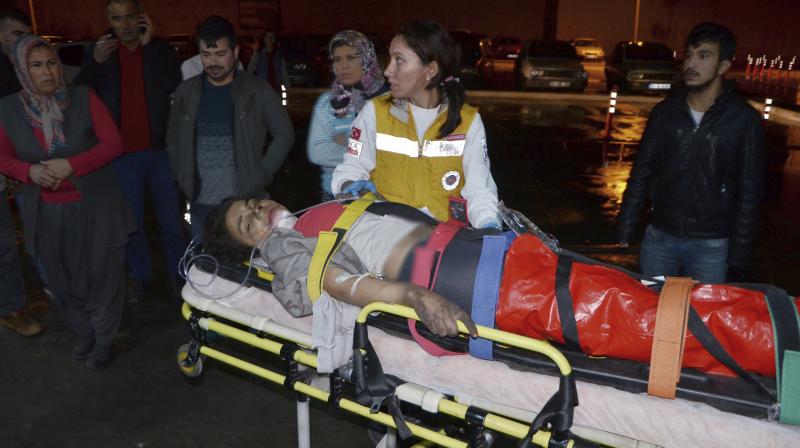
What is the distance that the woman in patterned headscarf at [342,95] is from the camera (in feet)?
12.6

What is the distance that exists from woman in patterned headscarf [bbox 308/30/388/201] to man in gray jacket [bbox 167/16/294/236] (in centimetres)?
40

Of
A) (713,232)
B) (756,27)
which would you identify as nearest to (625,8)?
(756,27)

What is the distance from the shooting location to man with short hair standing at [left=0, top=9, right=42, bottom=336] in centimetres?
431

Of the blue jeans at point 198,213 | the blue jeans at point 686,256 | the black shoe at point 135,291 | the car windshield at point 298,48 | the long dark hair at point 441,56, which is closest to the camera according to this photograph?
the long dark hair at point 441,56

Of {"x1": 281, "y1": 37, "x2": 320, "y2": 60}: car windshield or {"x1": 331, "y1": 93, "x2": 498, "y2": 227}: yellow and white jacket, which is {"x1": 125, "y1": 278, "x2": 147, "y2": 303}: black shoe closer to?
{"x1": 331, "y1": 93, "x2": 498, "y2": 227}: yellow and white jacket

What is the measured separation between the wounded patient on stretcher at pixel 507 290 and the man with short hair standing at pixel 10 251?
2378 millimetres

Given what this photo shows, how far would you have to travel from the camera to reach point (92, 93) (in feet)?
12.7

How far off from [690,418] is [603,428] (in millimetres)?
268

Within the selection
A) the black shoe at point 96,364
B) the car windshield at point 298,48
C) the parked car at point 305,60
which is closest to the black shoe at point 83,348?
the black shoe at point 96,364

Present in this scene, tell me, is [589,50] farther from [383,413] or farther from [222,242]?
→ [383,413]

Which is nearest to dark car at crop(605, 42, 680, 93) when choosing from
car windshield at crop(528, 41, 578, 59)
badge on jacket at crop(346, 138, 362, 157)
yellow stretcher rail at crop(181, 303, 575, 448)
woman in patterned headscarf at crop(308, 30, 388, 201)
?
car windshield at crop(528, 41, 578, 59)

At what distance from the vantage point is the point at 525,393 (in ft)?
7.41

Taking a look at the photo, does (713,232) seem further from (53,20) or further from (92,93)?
(53,20)

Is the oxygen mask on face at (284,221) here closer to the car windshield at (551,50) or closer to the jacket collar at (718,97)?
the jacket collar at (718,97)
